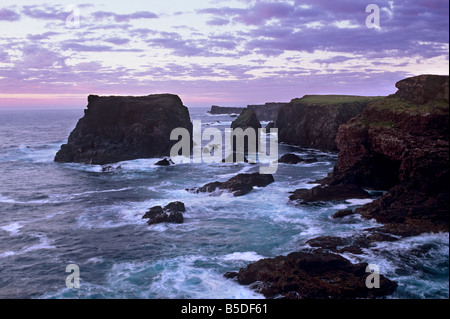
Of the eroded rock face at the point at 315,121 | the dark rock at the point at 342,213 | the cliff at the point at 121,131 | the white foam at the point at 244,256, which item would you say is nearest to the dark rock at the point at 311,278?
the white foam at the point at 244,256

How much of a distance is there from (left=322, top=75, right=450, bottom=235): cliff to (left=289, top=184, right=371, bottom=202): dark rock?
2.22 m

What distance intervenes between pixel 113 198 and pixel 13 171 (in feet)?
103

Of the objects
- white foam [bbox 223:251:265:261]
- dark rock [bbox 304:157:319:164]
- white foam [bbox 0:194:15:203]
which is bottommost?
white foam [bbox 223:251:265:261]

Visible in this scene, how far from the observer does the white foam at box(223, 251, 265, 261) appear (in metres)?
28.4

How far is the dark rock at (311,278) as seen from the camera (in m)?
21.9

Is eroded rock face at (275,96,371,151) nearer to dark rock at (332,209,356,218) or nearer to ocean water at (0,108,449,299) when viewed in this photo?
ocean water at (0,108,449,299)

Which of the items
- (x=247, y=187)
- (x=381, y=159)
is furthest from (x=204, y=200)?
(x=381, y=159)

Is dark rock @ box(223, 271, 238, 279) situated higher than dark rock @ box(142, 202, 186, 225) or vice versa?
dark rock @ box(142, 202, 186, 225)

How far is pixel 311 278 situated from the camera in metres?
23.2

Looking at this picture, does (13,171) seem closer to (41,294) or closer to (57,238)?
(57,238)

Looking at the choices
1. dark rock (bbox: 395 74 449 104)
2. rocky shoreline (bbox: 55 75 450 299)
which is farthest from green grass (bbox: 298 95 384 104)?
dark rock (bbox: 395 74 449 104)

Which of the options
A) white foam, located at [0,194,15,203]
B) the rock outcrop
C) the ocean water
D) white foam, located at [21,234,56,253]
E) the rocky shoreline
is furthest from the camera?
white foam, located at [0,194,15,203]

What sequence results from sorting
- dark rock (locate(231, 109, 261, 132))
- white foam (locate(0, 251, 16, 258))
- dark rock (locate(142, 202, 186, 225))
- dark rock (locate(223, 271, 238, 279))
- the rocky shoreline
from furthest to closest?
dark rock (locate(231, 109, 261, 132)), dark rock (locate(142, 202, 186, 225)), white foam (locate(0, 251, 16, 258)), dark rock (locate(223, 271, 238, 279)), the rocky shoreline
